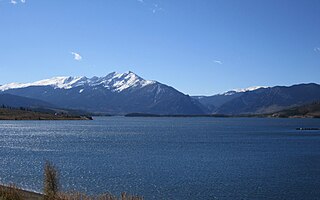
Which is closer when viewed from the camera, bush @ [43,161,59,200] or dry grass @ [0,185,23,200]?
dry grass @ [0,185,23,200]

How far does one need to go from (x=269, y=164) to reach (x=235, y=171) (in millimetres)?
10628

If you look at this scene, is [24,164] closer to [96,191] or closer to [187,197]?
[96,191]

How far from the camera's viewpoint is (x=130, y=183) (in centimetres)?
4394

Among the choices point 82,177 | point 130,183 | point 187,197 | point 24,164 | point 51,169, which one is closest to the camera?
point 51,169

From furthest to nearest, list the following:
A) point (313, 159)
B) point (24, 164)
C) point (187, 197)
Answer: point (313, 159) → point (24, 164) → point (187, 197)

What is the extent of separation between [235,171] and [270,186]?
10614 millimetres

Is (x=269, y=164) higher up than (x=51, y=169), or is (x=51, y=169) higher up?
(x=51, y=169)

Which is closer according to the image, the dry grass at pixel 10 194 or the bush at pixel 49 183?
the dry grass at pixel 10 194

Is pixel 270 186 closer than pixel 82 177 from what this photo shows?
Yes

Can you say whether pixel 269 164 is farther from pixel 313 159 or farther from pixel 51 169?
pixel 51 169

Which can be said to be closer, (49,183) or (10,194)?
(10,194)

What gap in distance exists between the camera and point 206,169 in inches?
2163

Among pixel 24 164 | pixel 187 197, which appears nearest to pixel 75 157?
pixel 24 164

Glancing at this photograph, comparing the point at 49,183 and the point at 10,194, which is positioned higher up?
the point at 49,183
